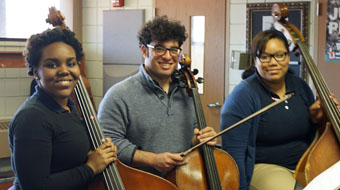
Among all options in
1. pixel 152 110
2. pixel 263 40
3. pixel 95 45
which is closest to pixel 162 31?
pixel 152 110

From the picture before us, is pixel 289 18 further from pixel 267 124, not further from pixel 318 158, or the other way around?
pixel 318 158

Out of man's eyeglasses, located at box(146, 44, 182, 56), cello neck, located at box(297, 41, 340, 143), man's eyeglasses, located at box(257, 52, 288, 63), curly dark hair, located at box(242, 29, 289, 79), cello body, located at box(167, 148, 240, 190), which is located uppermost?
curly dark hair, located at box(242, 29, 289, 79)

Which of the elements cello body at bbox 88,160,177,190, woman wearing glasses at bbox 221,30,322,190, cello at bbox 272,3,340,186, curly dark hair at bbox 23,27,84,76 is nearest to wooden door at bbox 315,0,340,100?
woman wearing glasses at bbox 221,30,322,190

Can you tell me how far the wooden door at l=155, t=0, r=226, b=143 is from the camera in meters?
3.83

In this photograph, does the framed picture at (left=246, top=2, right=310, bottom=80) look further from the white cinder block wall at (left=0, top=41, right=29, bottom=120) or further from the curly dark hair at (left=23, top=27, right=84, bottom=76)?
the curly dark hair at (left=23, top=27, right=84, bottom=76)

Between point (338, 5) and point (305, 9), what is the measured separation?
0.27 meters

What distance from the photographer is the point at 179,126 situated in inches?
74.0

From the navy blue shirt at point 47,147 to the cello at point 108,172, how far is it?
0.04 m

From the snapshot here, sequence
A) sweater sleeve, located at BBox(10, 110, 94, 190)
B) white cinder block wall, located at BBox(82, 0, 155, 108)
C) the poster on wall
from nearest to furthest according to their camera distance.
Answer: sweater sleeve, located at BBox(10, 110, 94, 190), the poster on wall, white cinder block wall, located at BBox(82, 0, 155, 108)

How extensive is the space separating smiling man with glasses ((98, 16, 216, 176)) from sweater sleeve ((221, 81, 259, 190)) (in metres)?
0.18

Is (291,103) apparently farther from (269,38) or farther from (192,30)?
(192,30)

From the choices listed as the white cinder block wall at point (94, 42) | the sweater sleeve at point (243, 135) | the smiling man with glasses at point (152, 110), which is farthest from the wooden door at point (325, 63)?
the white cinder block wall at point (94, 42)

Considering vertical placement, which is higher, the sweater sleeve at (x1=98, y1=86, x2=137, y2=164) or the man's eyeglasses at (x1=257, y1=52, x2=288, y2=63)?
the man's eyeglasses at (x1=257, y1=52, x2=288, y2=63)

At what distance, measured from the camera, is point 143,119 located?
1821 millimetres
